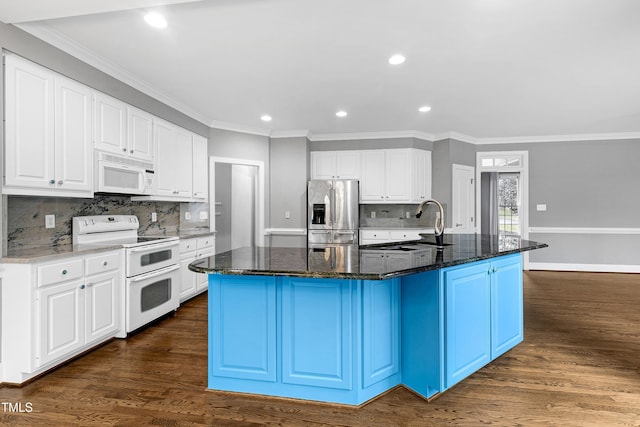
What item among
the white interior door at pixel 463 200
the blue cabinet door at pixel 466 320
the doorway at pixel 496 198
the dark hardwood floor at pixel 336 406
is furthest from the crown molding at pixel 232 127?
the blue cabinet door at pixel 466 320

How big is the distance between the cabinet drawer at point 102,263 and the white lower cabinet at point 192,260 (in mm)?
1014

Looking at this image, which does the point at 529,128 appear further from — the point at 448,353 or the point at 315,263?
the point at 315,263

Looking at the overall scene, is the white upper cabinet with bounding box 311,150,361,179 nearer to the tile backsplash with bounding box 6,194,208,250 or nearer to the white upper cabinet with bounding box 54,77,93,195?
the tile backsplash with bounding box 6,194,208,250

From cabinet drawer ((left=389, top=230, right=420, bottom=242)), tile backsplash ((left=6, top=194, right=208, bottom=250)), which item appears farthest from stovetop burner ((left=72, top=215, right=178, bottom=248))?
cabinet drawer ((left=389, top=230, right=420, bottom=242))

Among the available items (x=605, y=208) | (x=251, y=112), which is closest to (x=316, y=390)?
(x=251, y=112)

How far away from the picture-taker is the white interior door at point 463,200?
233 inches

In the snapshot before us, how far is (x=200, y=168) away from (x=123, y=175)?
5.08 feet

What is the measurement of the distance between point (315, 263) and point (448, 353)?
100cm

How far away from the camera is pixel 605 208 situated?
6.05m

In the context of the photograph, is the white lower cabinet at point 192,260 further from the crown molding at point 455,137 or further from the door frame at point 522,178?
the door frame at point 522,178

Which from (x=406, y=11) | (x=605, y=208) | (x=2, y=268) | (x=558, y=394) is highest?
(x=406, y=11)

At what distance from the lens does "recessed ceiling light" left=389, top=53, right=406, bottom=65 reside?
2975mm

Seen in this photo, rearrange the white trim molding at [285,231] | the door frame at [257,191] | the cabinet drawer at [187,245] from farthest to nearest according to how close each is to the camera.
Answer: the white trim molding at [285,231] < the door frame at [257,191] < the cabinet drawer at [187,245]

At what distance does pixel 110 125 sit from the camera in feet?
10.5
